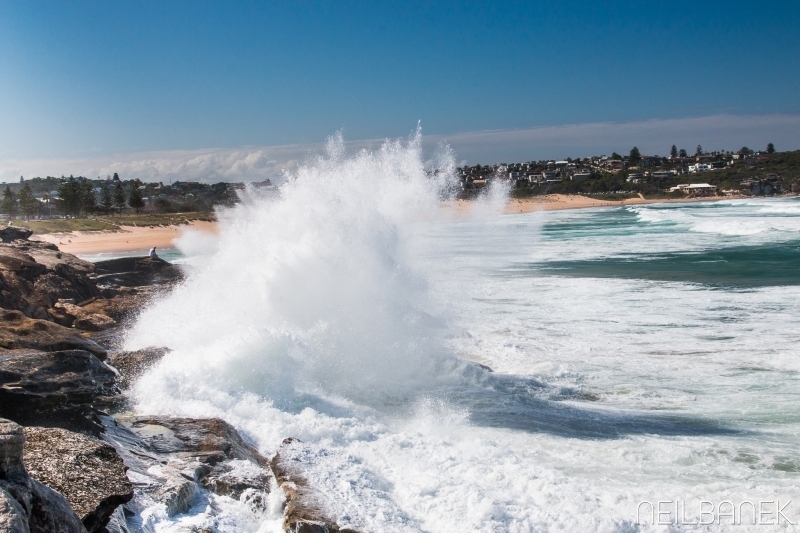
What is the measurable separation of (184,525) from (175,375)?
15.9 feet

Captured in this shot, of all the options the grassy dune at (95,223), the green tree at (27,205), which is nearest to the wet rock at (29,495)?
the grassy dune at (95,223)

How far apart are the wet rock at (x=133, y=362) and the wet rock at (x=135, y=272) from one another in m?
10.1

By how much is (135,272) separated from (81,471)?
58.9ft

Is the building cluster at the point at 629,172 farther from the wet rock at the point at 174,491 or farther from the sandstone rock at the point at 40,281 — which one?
the wet rock at the point at 174,491

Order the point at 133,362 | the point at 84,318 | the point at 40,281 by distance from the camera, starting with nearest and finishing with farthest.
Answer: the point at 133,362
the point at 84,318
the point at 40,281

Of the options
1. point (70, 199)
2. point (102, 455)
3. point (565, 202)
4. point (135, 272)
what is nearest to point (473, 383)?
point (102, 455)

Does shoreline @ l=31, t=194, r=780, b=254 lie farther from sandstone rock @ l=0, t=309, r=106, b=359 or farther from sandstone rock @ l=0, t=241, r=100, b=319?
sandstone rock @ l=0, t=309, r=106, b=359

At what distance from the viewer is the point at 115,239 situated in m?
45.8

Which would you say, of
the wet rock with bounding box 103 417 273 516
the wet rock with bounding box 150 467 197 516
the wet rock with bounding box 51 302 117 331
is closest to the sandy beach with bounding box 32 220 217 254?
the wet rock with bounding box 51 302 117 331

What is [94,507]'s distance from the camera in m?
4.77

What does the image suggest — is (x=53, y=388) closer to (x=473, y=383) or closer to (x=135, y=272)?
(x=473, y=383)

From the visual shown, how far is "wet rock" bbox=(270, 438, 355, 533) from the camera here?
19.6 ft

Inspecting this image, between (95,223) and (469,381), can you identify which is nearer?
(469,381)

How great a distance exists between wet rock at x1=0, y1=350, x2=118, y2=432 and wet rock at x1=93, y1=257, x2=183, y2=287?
12082 mm
